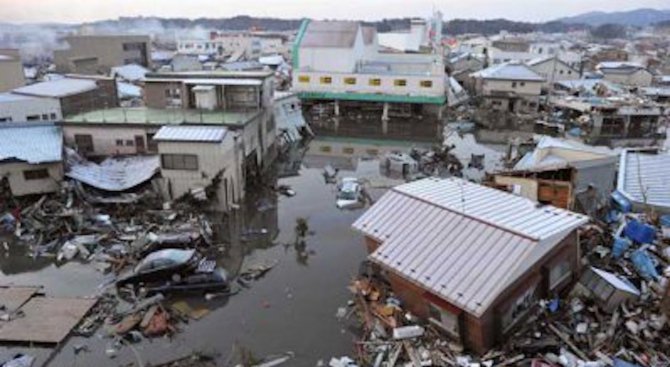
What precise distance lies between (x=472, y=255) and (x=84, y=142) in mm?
21395

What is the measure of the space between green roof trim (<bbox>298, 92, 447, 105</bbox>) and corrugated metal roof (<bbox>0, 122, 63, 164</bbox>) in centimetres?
2570

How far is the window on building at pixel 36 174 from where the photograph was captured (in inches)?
845

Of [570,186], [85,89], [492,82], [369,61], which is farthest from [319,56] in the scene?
[570,186]

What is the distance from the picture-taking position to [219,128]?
2166 cm

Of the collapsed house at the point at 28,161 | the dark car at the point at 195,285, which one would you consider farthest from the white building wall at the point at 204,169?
the dark car at the point at 195,285

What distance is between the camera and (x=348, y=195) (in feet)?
78.0

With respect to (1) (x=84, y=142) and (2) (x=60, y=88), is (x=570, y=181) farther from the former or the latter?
Result: (2) (x=60, y=88)

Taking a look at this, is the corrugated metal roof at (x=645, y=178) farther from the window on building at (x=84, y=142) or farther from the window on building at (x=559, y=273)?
the window on building at (x=84, y=142)

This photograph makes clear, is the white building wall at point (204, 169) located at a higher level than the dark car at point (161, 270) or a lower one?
higher

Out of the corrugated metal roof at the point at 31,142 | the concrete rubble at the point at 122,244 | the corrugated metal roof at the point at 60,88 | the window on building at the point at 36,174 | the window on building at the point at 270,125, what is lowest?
the concrete rubble at the point at 122,244

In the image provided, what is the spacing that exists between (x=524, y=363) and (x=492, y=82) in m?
40.3

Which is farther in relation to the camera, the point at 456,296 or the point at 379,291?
the point at 379,291

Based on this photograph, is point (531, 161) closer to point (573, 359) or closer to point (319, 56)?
point (573, 359)

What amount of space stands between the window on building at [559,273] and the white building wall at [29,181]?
840 inches
